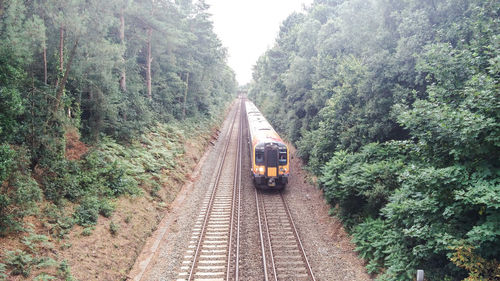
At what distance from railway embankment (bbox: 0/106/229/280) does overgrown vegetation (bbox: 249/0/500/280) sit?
864 centimetres

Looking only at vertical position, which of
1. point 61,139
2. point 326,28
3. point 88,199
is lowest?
point 88,199

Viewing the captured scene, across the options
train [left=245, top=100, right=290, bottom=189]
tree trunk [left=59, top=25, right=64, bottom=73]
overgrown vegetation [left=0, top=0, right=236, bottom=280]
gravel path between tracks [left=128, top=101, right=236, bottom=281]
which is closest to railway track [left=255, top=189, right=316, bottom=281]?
train [left=245, top=100, right=290, bottom=189]

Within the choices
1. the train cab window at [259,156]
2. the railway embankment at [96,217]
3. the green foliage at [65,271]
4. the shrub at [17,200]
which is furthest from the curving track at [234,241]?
the shrub at [17,200]

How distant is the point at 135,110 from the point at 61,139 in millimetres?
8522

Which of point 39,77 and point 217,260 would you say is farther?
point 39,77

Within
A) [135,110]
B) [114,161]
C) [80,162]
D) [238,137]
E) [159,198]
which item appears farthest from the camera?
[238,137]

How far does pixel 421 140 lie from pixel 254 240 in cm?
711

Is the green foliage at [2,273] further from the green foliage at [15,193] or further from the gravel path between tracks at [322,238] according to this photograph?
the gravel path between tracks at [322,238]

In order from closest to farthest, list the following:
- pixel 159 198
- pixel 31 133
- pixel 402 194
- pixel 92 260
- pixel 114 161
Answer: pixel 402 194, pixel 92 260, pixel 31 133, pixel 114 161, pixel 159 198

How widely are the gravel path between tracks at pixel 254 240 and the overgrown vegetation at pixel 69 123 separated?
74.1 inches

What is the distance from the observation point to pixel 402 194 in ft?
28.3

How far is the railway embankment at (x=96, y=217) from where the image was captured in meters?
8.04

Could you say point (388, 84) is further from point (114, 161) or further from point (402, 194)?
point (114, 161)

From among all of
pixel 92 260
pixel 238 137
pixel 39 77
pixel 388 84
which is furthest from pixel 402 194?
pixel 238 137
